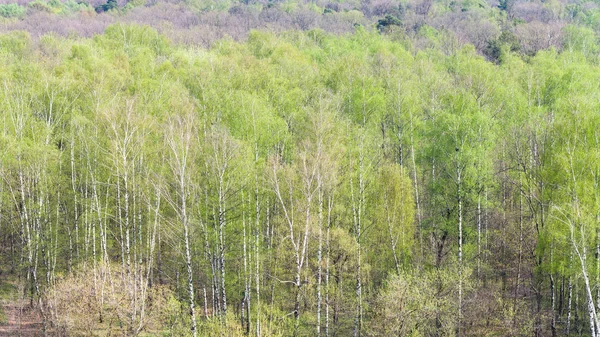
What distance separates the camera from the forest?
82.0 feet

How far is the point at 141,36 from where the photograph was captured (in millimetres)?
69500

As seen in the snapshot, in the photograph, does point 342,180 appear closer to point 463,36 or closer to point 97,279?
point 97,279

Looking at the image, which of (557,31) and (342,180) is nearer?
(342,180)

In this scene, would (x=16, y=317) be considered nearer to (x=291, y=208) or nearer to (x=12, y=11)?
(x=291, y=208)

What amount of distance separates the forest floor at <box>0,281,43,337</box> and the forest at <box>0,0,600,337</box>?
0.18 meters

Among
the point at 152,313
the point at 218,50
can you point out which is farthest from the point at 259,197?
the point at 218,50

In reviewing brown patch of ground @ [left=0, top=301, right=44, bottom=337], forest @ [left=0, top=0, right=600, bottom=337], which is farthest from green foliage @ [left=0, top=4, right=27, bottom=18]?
brown patch of ground @ [left=0, top=301, right=44, bottom=337]

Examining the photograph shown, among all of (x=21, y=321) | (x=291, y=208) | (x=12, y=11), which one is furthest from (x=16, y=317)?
(x=12, y=11)

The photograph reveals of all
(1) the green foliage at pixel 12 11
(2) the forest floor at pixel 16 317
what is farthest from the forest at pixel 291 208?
(1) the green foliage at pixel 12 11

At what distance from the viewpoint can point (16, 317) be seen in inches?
1190

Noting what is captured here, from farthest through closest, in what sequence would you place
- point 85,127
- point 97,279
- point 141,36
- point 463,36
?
point 463,36
point 141,36
point 85,127
point 97,279

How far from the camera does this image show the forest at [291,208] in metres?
25.0

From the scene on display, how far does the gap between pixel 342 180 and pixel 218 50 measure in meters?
45.7

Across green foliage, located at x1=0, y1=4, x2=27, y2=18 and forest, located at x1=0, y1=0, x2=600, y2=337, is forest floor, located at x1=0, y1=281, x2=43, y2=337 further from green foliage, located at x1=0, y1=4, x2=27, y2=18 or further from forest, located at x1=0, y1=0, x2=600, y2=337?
green foliage, located at x1=0, y1=4, x2=27, y2=18
